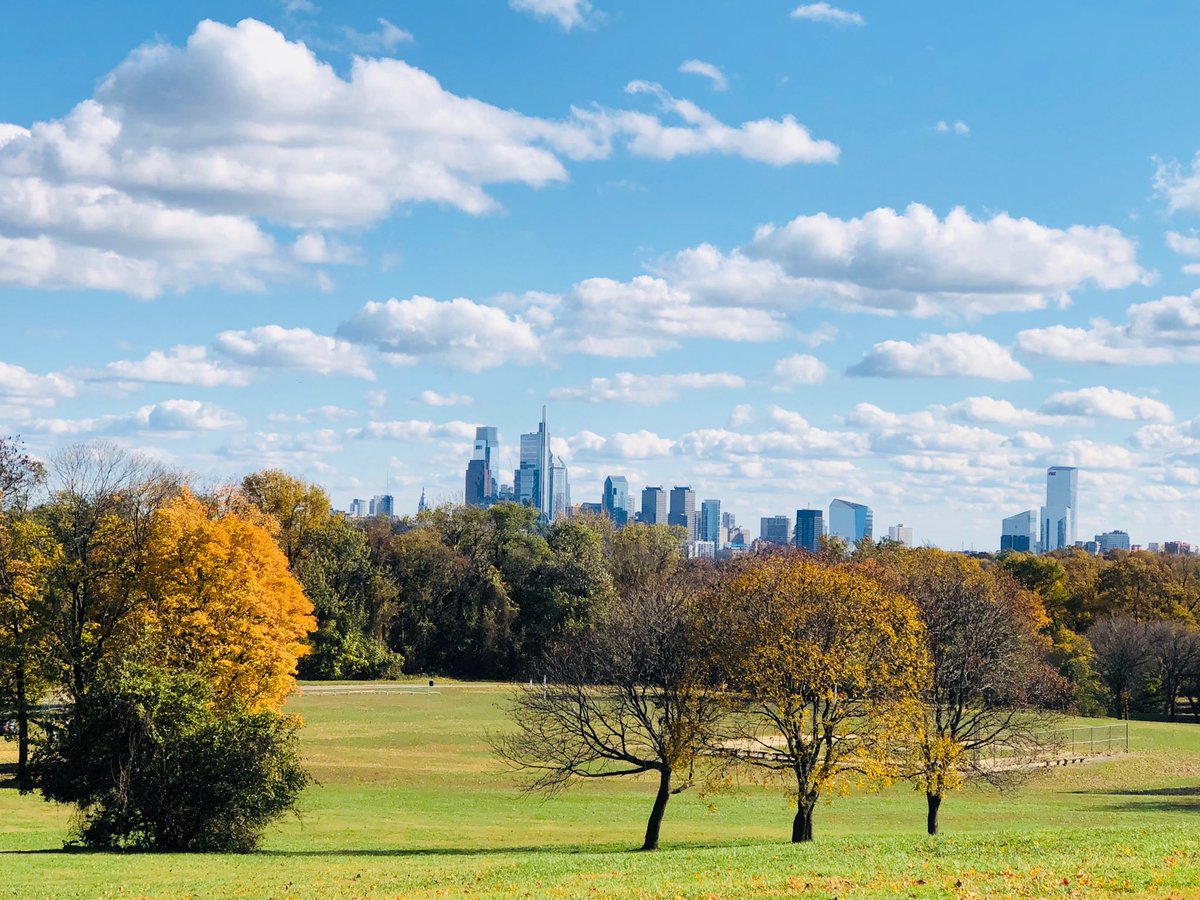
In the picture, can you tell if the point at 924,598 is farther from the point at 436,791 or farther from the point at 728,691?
the point at 436,791

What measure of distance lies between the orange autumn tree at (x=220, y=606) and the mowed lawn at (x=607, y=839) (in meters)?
5.72

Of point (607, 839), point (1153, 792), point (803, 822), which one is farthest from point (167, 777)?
point (1153, 792)

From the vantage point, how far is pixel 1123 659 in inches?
3824

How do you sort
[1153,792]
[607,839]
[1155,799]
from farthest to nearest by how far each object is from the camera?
[1153,792] → [1155,799] → [607,839]

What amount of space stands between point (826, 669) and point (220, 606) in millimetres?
27734

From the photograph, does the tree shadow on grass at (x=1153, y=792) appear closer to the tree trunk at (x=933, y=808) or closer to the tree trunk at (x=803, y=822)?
the tree trunk at (x=933, y=808)

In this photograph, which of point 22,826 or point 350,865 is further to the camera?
point 22,826

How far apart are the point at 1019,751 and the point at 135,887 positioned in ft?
93.4

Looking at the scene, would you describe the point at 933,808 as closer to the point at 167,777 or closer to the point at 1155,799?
the point at 1155,799

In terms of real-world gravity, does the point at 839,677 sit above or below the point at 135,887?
above

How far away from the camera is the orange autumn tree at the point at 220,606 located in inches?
1969

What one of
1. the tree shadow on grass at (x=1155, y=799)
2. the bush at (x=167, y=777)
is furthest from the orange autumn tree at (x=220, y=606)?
the tree shadow on grass at (x=1155, y=799)

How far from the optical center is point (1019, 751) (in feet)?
132

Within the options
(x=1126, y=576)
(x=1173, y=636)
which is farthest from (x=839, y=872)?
(x=1126, y=576)
